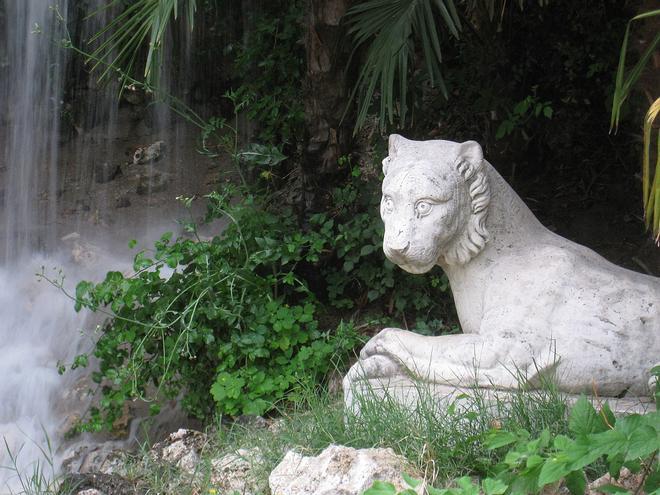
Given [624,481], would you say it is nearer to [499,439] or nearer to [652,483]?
[652,483]

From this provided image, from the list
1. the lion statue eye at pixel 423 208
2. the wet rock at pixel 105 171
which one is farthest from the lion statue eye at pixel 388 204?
the wet rock at pixel 105 171

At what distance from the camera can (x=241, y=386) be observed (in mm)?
5449

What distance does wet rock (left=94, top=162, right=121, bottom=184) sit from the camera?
9055 mm

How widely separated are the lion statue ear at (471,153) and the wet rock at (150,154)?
216 inches

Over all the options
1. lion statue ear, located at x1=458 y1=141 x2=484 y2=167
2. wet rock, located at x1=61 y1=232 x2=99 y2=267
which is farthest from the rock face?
wet rock, located at x1=61 y1=232 x2=99 y2=267

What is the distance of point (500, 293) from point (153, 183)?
5.44 meters

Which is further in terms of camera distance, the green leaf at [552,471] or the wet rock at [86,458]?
the wet rock at [86,458]

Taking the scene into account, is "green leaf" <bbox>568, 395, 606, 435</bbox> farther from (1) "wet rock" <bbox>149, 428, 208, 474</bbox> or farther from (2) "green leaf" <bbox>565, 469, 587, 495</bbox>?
(1) "wet rock" <bbox>149, 428, 208, 474</bbox>

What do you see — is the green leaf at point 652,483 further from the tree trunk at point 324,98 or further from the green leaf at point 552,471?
the tree trunk at point 324,98

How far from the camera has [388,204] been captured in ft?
13.0

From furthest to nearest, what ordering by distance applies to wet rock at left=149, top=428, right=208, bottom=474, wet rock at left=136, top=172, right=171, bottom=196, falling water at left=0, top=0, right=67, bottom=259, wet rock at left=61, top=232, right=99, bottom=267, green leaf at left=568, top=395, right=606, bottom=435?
wet rock at left=136, top=172, right=171, bottom=196 < falling water at left=0, top=0, right=67, bottom=259 < wet rock at left=61, top=232, right=99, bottom=267 < wet rock at left=149, top=428, right=208, bottom=474 < green leaf at left=568, top=395, right=606, bottom=435

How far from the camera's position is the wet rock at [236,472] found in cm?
379

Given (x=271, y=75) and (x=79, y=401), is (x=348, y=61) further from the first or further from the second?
(x=79, y=401)

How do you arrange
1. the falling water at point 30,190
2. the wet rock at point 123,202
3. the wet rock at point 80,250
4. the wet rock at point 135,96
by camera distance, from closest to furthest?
the falling water at point 30,190 → the wet rock at point 80,250 → the wet rock at point 123,202 → the wet rock at point 135,96
